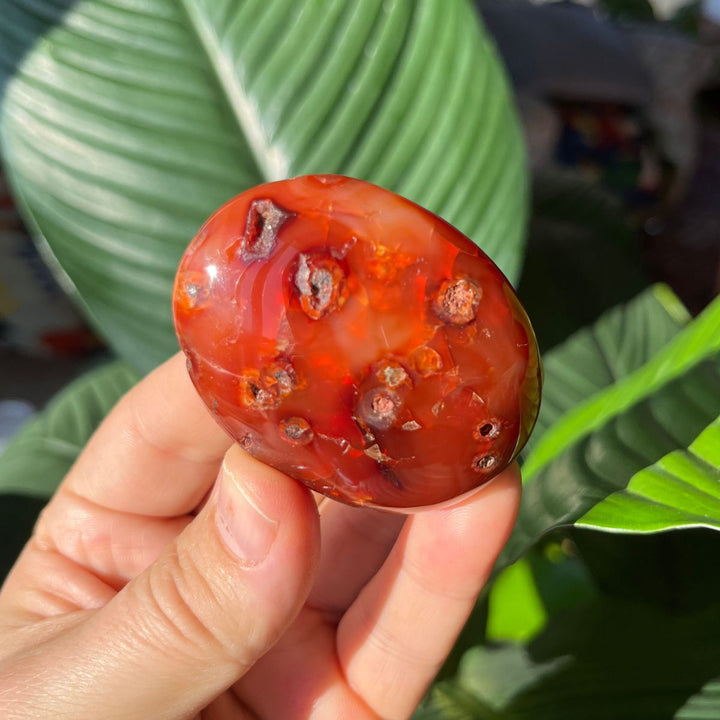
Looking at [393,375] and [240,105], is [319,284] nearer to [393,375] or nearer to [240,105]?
[393,375]

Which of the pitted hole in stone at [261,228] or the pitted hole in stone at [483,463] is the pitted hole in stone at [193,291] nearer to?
the pitted hole in stone at [261,228]

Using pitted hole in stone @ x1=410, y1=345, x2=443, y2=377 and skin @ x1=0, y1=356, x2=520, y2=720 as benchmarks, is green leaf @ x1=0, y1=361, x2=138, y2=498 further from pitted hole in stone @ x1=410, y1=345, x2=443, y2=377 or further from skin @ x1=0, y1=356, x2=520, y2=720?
pitted hole in stone @ x1=410, y1=345, x2=443, y2=377

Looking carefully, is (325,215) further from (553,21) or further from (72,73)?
(553,21)

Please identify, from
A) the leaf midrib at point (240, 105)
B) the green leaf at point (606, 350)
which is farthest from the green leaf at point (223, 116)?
Answer: the green leaf at point (606, 350)

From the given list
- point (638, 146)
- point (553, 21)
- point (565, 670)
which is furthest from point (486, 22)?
point (565, 670)

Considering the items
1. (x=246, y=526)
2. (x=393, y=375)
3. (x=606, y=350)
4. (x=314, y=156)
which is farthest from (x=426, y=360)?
(x=606, y=350)
